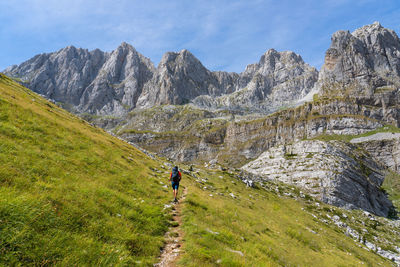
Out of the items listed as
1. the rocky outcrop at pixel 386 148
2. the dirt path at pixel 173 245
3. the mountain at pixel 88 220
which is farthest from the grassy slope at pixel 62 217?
the rocky outcrop at pixel 386 148

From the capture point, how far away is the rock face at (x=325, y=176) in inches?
2653

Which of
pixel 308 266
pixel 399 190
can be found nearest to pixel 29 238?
pixel 308 266

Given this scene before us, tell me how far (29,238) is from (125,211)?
477 cm

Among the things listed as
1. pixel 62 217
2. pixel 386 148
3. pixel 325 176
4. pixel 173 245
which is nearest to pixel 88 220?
pixel 62 217

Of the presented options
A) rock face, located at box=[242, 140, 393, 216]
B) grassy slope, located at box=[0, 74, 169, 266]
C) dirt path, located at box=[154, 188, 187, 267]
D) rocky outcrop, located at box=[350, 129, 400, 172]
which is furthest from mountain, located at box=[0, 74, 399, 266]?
rocky outcrop, located at box=[350, 129, 400, 172]

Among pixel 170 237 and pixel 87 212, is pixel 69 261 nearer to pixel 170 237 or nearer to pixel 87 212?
pixel 87 212

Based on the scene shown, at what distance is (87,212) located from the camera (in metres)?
7.52

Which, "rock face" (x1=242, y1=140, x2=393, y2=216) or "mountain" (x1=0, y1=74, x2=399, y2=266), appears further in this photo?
"rock face" (x1=242, y1=140, x2=393, y2=216)

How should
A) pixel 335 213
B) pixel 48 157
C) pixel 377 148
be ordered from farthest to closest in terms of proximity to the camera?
pixel 377 148, pixel 335 213, pixel 48 157

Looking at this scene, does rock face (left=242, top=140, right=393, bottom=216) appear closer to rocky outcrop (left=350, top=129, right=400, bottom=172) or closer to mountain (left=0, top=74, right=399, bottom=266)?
mountain (left=0, top=74, right=399, bottom=266)

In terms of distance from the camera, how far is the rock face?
6738cm

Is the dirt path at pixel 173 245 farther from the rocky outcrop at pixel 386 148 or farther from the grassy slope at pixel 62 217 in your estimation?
the rocky outcrop at pixel 386 148

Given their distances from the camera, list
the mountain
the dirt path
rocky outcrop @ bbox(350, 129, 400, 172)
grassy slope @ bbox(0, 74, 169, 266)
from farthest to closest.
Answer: rocky outcrop @ bbox(350, 129, 400, 172)
the dirt path
the mountain
grassy slope @ bbox(0, 74, 169, 266)

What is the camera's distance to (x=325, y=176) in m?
70.1
